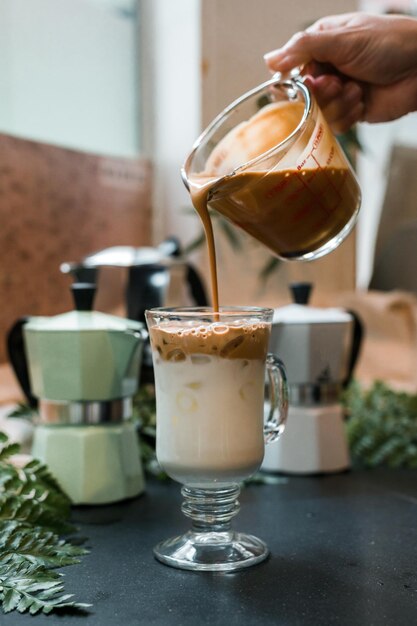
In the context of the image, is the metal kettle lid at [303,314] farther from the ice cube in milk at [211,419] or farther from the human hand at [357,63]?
the ice cube in milk at [211,419]

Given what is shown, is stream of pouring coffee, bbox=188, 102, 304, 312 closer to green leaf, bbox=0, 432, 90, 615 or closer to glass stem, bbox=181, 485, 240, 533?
glass stem, bbox=181, 485, 240, 533

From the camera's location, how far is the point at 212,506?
878mm

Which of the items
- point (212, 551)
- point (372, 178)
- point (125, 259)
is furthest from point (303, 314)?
point (372, 178)

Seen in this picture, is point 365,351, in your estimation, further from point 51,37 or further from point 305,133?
point 305,133

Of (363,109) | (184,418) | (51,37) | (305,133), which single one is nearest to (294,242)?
(305,133)

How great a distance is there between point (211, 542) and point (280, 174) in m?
0.41

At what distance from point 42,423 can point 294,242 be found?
44cm

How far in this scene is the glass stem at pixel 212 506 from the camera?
870mm

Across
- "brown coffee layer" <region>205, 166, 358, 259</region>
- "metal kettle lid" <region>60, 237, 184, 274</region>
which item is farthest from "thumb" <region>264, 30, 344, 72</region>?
"metal kettle lid" <region>60, 237, 184, 274</region>

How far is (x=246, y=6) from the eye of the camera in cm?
196

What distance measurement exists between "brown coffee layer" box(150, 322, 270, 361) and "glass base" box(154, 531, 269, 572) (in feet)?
0.68

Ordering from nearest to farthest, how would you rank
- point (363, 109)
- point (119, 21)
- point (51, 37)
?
point (363, 109), point (51, 37), point (119, 21)

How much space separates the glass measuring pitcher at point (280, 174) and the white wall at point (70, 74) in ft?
2.88

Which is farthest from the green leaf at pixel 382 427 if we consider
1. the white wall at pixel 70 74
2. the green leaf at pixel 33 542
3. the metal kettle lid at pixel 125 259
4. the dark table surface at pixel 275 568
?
the white wall at pixel 70 74
